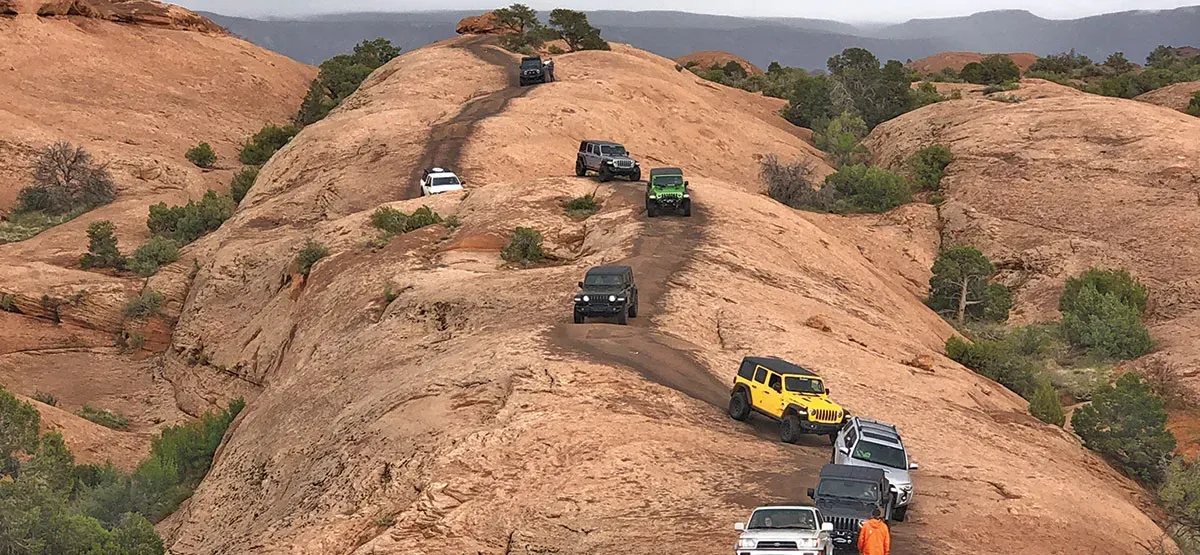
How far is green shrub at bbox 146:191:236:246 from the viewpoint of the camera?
63103 mm

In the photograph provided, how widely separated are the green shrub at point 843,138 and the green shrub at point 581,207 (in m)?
33.0

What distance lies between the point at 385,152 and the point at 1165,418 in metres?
39.3

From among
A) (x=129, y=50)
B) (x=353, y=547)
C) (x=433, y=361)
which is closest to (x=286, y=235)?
(x=433, y=361)

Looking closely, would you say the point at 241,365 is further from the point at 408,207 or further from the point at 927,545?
the point at 927,545

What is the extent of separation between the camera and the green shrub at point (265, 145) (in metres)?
85.8

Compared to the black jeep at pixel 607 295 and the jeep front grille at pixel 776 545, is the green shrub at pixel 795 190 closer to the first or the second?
the black jeep at pixel 607 295

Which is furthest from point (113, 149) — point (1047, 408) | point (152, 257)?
point (1047, 408)

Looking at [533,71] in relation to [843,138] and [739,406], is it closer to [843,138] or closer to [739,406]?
[843,138]

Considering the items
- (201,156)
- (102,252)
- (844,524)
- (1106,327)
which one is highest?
(844,524)

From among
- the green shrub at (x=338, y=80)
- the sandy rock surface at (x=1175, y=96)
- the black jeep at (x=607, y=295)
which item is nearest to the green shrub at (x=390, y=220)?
the black jeep at (x=607, y=295)

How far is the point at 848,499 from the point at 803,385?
6.38 m

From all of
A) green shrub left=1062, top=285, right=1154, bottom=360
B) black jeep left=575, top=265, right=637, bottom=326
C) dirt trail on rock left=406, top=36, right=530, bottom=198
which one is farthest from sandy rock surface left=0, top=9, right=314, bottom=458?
green shrub left=1062, top=285, right=1154, bottom=360

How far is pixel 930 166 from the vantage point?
70062 mm

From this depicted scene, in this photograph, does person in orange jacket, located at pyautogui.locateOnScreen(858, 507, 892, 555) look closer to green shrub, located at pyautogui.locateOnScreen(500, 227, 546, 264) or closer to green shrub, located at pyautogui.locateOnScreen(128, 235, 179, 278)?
green shrub, located at pyautogui.locateOnScreen(500, 227, 546, 264)
